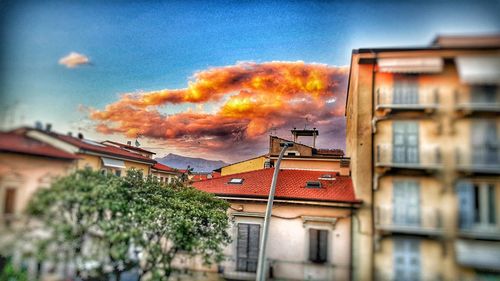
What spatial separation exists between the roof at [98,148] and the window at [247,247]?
1465mm

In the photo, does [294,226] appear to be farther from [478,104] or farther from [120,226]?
[478,104]

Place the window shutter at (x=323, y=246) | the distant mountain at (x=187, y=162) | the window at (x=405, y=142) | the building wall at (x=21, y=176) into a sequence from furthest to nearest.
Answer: the distant mountain at (x=187, y=162)
the window shutter at (x=323, y=246)
the building wall at (x=21, y=176)
the window at (x=405, y=142)

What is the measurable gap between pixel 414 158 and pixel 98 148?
350 centimetres

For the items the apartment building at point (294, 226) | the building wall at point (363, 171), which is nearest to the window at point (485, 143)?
the building wall at point (363, 171)

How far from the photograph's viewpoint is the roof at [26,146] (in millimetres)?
4059

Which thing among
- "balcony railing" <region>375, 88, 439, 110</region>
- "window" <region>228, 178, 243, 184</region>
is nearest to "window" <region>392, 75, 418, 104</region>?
"balcony railing" <region>375, 88, 439, 110</region>

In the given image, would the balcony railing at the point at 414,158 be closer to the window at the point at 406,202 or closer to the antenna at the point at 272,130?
the window at the point at 406,202

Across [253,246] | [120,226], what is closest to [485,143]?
[253,246]

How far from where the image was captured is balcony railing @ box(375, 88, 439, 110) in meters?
3.58

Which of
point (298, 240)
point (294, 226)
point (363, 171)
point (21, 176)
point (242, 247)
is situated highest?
point (363, 171)

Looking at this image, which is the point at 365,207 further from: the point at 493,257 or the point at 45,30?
the point at 45,30

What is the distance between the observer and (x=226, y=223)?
4582 mm

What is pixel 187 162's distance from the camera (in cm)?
486

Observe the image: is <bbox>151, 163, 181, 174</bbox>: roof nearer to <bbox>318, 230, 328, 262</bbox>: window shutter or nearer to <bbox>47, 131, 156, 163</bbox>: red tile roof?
<bbox>47, 131, 156, 163</bbox>: red tile roof
